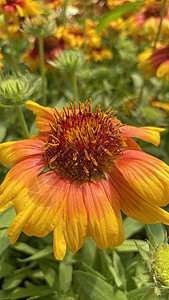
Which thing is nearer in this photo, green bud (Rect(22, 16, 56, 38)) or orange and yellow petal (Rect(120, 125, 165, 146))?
orange and yellow petal (Rect(120, 125, 165, 146))

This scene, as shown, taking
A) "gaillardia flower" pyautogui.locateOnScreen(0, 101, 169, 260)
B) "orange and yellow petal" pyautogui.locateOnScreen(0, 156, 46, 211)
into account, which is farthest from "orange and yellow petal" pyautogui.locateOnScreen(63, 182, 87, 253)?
"orange and yellow petal" pyautogui.locateOnScreen(0, 156, 46, 211)

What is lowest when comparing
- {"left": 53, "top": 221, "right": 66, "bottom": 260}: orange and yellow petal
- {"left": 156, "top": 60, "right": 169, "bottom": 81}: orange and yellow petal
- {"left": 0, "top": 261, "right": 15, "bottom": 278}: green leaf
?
{"left": 0, "top": 261, "right": 15, "bottom": 278}: green leaf

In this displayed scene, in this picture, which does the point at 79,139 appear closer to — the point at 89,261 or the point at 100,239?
the point at 100,239

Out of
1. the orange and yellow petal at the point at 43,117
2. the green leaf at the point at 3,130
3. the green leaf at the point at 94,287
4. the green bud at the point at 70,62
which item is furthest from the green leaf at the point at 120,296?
the green bud at the point at 70,62

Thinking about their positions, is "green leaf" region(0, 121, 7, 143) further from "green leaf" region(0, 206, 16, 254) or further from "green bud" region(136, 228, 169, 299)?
"green bud" region(136, 228, 169, 299)

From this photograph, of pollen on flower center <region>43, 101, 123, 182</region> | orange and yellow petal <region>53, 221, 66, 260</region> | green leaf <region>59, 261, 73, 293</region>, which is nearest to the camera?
orange and yellow petal <region>53, 221, 66, 260</region>

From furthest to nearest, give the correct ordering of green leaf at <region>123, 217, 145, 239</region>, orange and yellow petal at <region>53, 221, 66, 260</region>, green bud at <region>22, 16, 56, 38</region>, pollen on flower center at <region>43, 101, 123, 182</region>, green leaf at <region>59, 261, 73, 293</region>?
green bud at <region>22, 16, 56, 38</region>, green leaf at <region>123, 217, 145, 239</region>, green leaf at <region>59, 261, 73, 293</region>, pollen on flower center at <region>43, 101, 123, 182</region>, orange and yellow petal at <region>53, 221, 66, 260</region>
